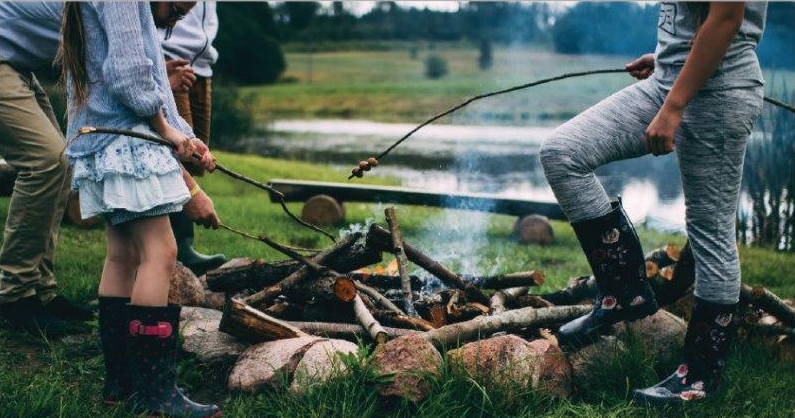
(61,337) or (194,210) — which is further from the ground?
(194,210)

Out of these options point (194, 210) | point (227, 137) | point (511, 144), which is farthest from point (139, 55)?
point (511, 144)

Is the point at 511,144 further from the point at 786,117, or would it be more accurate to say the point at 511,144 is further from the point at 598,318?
the point at 598,318

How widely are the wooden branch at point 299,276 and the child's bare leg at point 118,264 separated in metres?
0.80

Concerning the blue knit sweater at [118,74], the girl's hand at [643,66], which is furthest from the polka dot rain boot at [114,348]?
the girl's hand at [643,66]

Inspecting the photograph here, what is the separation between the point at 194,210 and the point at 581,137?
1.53m

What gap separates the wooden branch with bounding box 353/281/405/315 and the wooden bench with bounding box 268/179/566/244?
348 centimetres

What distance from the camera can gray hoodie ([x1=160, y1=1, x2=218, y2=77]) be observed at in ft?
16.7

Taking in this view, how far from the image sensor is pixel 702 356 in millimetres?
3523

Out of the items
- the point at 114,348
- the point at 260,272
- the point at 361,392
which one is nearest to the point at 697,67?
the point at 361,392

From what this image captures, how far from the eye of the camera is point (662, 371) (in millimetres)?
3785

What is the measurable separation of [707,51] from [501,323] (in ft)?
4.81

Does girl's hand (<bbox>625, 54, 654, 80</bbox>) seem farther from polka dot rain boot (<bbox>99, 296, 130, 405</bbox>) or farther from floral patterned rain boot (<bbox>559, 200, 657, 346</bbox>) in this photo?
polka dot rain boot (<bbox>99, 296, 130, 405</bbox>)

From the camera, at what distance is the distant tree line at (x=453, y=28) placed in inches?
381

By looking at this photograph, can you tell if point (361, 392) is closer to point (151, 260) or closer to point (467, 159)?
point (151, 260)
